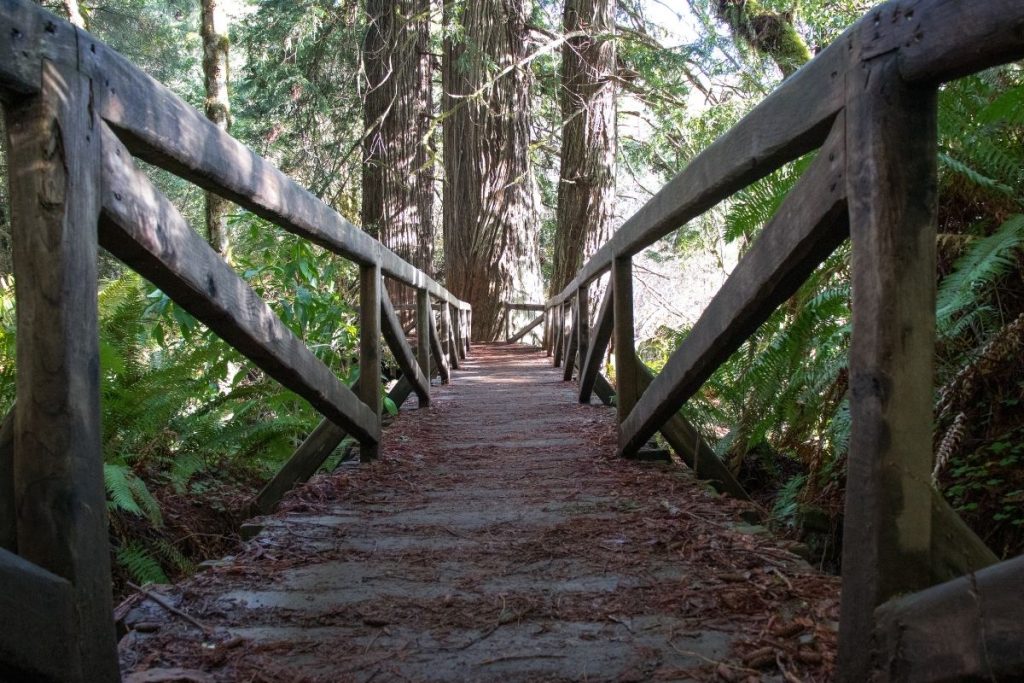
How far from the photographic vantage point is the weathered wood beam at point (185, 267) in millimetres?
1493

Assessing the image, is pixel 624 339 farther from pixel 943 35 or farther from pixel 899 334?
pixel 943 35

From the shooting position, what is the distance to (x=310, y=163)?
14922 millimetres

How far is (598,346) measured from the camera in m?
4.82

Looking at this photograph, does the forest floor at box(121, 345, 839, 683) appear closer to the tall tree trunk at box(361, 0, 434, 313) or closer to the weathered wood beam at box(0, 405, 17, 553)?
the weathered wood beam at box(0, 405, 17, 553)

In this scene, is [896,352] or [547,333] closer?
[896,352]

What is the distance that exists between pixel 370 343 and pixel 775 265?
2.45 m

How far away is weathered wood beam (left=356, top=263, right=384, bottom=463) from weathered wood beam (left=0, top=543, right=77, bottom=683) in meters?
2.57

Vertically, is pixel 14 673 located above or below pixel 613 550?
above

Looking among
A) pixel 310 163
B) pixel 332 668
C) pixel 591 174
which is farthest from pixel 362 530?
pixel 310 163

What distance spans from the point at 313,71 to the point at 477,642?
466 inches

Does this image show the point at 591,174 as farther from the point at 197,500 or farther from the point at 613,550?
the point at 613,550

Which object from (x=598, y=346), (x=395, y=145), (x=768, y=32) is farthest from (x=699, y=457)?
(x=395, y=145)

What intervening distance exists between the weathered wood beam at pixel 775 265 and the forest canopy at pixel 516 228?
0.76 metres

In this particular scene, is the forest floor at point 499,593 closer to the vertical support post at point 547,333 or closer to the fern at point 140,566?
the fern at point 140,566
